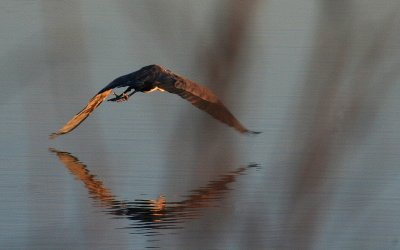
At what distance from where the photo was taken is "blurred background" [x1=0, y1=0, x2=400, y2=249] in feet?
8.43

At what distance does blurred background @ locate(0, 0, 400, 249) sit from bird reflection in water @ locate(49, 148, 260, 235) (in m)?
0.01

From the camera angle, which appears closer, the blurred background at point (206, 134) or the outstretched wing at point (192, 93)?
the blurred background at point (206, 134)

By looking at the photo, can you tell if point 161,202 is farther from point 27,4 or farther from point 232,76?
point 232,76

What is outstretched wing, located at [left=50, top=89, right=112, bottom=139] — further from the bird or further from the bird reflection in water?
the bird reflection in water

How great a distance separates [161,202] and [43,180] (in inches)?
33.8

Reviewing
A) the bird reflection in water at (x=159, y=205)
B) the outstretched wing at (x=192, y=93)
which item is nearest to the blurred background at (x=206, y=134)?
the bird reflection in water at (x=159, y=205)

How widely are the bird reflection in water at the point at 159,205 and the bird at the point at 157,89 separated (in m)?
0.59

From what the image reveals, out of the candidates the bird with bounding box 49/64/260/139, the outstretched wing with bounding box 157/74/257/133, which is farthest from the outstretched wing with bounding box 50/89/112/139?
the outstretched wing with bounding box 157/74/257/133

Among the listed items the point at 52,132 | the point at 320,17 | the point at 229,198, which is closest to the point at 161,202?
the point at 229,198

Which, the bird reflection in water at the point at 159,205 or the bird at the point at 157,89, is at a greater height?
the bird at the point at 157,89

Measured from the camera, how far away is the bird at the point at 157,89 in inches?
272

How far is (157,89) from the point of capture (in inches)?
296

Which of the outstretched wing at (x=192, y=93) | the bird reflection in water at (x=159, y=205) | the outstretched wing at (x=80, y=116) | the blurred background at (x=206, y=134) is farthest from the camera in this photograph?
the outstretched wing at (x=80, y=116)

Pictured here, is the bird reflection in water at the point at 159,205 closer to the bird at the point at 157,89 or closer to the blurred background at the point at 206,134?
the blurred background at the point at 206,134
